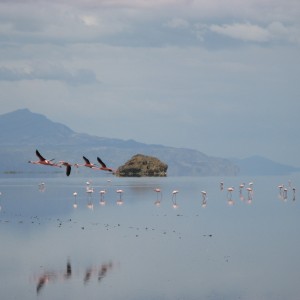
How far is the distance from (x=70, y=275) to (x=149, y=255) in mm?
7889

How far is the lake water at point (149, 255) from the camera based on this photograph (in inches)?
1572

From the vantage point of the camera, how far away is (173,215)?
8069 centimetres

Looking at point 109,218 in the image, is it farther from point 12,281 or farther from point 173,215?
point 12,281

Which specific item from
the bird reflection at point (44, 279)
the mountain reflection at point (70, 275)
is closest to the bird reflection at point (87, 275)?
the mountain reflection at point (70, 275)

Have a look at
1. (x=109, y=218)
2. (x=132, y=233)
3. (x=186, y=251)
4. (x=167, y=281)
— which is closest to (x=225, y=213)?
(x=109, y=218)

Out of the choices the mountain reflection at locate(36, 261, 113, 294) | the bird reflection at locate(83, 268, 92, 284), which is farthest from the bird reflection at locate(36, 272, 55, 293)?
the bird reflection at locate(83, 268, 92, 284)

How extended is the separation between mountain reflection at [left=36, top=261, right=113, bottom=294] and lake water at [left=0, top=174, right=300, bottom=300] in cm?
5

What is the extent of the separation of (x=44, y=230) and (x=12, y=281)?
2285 cm

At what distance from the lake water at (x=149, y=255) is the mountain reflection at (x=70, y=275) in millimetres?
49

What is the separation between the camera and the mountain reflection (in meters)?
41.9

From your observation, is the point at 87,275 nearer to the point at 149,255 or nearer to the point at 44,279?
the point at 44,279

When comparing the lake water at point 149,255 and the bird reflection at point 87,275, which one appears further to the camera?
the bird reflection at point 87,275

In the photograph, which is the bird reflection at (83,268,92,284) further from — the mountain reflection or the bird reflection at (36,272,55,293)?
the bird reflection at (36,272,55,293)

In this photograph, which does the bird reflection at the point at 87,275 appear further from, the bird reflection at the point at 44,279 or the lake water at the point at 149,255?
the bird reflection at the point at 44,279
